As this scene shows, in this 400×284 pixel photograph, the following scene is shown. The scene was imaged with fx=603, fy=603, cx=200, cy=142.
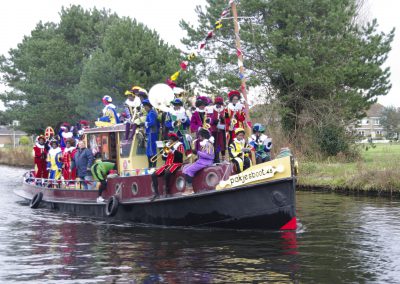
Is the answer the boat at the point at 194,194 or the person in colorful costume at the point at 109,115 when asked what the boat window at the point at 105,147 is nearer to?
the boat at the point at 194,194

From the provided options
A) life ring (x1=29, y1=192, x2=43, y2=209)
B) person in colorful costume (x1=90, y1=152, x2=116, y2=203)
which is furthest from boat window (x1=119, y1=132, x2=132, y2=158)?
life ring (x1=29, y1=192, x2=43, y2=209)

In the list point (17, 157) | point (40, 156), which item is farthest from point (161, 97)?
point (17, 157)

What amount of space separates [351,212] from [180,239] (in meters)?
5.99

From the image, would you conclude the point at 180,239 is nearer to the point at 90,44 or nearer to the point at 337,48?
the point at 337,48

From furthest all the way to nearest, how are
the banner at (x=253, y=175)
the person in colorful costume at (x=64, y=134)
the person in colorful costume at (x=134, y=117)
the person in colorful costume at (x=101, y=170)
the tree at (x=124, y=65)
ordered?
the tree at (x=124, y=65)
the person in colorful costume at (x=64, y=134)
the person in colorful costume at (x=101, y=170)
the person in colorful costume at (x=134, y=117)
the banner at (x=253, y=175)

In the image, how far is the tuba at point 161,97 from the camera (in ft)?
48.1

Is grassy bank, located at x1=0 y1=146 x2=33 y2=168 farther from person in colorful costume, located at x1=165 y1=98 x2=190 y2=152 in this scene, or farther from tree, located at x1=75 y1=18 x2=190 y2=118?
person in colorful costume, located at x1=165 y1=98 x2=190 y2=152

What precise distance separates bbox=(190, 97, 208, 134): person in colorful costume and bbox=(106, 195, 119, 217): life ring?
2865mm

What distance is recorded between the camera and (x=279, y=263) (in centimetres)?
1086

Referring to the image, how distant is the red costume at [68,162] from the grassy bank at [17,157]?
27138 mm

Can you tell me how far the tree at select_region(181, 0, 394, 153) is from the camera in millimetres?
27953

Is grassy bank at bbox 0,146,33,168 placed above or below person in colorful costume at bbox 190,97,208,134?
above

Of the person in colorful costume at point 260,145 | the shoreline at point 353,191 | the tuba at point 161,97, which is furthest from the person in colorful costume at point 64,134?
the shoreline at point 353,191

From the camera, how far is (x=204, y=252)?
11852mm
